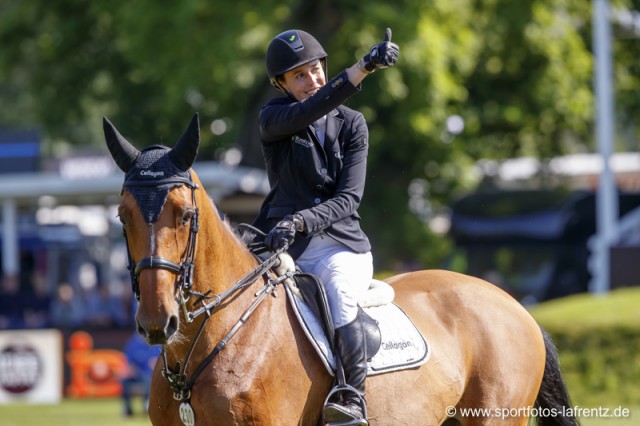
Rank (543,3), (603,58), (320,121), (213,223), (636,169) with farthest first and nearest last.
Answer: (636,169)
(543,3)
(603,58)
(320,121)
(213,223)

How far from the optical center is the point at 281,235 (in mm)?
5789

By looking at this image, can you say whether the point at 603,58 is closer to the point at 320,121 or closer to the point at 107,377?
the point at 107,377

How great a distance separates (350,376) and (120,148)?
5.65 feet

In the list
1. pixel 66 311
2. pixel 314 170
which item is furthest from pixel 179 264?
pixel 66 311

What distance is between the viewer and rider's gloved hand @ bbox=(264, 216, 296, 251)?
5.79 metres

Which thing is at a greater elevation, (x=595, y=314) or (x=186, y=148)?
(x=186, y=148)

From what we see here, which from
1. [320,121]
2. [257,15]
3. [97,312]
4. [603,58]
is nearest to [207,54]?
[257,15]

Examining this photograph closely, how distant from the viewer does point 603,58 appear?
22016 millimetres

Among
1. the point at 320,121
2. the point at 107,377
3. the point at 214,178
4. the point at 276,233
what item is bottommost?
the point at 107,377

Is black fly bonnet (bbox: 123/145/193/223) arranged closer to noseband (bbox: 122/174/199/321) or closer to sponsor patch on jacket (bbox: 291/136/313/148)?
noseband (bbox: 122/174/199/321)

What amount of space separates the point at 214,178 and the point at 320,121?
47.5 feet

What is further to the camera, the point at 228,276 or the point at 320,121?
the point at 320,121

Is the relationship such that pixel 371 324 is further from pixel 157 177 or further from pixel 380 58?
pixel 157 177

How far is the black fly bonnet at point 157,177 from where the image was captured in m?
5.21
